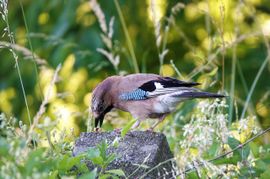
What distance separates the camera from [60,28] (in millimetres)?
8578

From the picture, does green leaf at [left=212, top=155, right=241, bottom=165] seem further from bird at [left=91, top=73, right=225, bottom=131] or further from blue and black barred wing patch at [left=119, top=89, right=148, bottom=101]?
blue and black barred wing patch at [left=119, top=89, right=148, bottom=101]

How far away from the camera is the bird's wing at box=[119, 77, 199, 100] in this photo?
5.06 metres

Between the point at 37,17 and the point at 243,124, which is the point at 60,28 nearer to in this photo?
the point at 37,17

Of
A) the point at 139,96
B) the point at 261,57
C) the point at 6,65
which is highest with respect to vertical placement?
the point at 139,96

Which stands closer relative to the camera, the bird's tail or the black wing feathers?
the bird's tail

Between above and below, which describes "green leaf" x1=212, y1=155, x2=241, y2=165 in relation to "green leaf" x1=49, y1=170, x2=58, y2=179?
below

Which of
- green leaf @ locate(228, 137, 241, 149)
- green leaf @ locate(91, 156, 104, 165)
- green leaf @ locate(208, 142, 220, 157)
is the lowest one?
green leaf @ locate(208, 142, 220, 157)

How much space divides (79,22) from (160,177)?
17.9 feet

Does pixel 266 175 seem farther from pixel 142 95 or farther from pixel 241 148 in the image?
pixel 142 95

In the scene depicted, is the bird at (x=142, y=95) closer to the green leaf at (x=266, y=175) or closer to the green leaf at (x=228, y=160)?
the green leaf at (x=228, y=160)

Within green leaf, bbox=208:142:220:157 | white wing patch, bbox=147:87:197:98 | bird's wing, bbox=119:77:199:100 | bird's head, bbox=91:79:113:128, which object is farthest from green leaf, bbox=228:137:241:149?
bird's head, bbox=91:79:113:128

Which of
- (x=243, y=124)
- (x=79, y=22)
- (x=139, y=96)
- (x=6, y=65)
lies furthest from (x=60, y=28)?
(x=243, y=124)

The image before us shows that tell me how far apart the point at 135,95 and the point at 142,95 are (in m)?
0.07

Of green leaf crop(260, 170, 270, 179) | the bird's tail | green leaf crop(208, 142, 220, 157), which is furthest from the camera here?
the bird's tail
